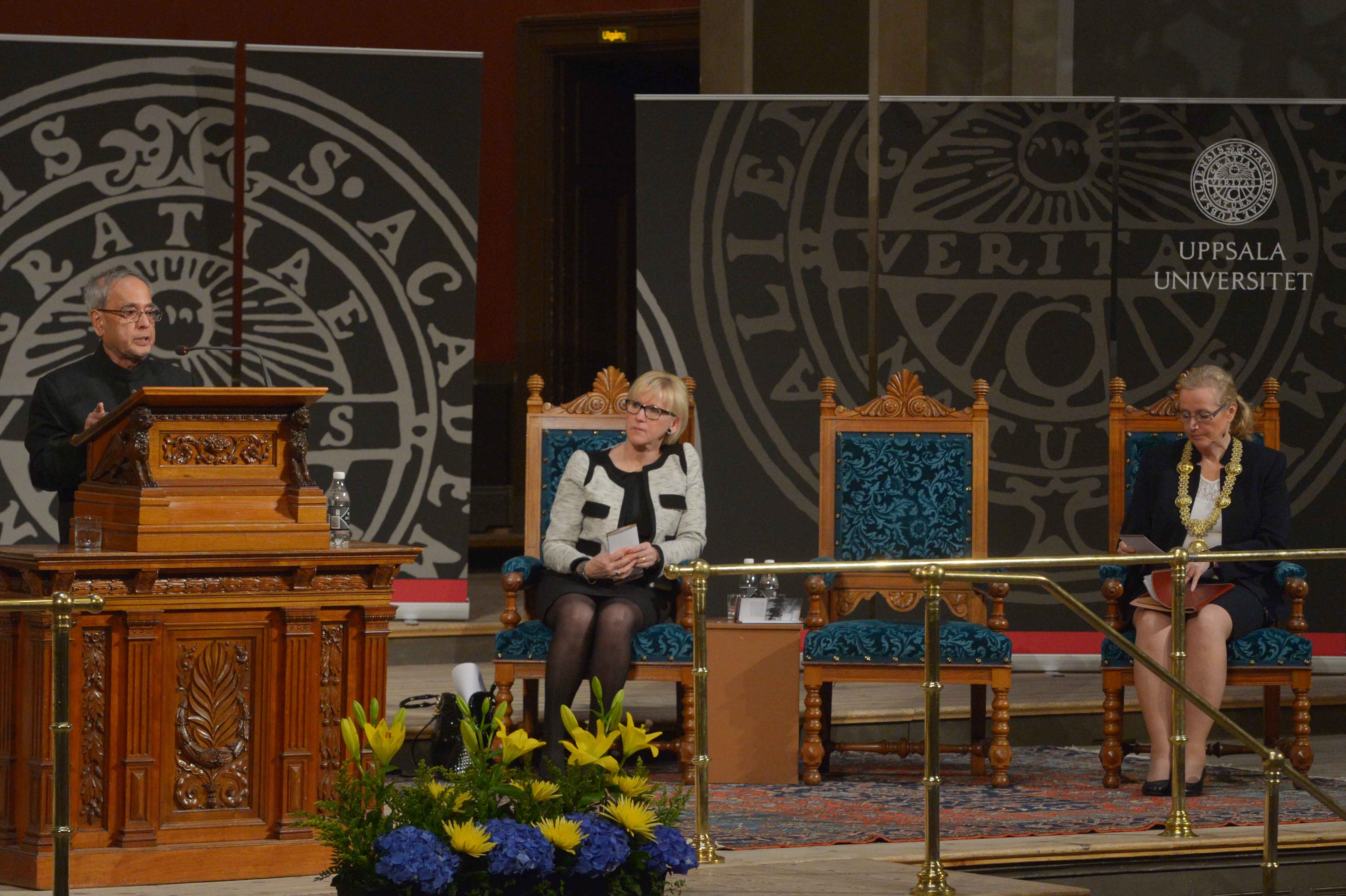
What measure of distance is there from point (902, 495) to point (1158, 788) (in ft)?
3.66

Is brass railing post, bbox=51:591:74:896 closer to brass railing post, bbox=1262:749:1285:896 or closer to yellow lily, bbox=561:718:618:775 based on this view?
yellow lily, bbox=561:718:618:775

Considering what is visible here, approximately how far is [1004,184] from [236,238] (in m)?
2.85

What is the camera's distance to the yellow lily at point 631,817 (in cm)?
282

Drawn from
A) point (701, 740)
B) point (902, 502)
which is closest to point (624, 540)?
point (902, 502)

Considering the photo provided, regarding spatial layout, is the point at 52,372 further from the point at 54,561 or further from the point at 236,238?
the point at 236,238

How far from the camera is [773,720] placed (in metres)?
4.85

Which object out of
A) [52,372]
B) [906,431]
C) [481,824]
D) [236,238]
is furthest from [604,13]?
[481,824]

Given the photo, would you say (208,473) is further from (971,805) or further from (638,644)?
(971,805)

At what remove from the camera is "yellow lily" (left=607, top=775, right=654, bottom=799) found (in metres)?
2.90

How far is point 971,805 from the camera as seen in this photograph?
459 centimetres

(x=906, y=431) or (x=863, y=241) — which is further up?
(x=863, y=241)

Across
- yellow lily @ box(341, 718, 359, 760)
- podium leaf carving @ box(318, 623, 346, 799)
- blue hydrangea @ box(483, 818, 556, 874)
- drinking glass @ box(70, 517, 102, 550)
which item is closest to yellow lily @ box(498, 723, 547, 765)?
blue hydrangea @ box(483, 818, 556, 874)

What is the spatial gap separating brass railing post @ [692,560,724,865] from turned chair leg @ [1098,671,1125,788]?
1377 mm

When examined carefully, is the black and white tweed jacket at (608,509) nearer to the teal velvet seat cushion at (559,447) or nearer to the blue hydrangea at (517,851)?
the teal velvet seat cushion at (559,447)
